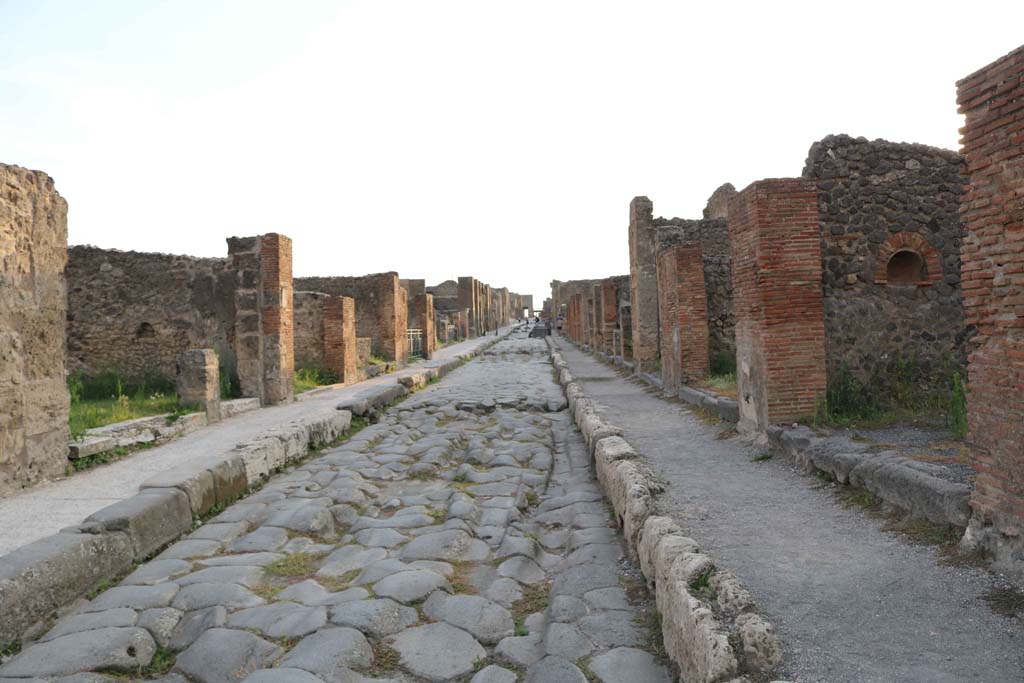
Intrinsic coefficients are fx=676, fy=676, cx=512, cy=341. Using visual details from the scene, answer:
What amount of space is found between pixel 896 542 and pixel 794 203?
3976 millimetres

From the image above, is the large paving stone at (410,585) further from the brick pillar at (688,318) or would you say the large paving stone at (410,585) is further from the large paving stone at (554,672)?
the brick pillar at (688,318)

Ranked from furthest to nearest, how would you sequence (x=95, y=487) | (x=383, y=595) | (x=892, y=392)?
(x=892, y=392), (x=95, y=487), (x=383, y=595)

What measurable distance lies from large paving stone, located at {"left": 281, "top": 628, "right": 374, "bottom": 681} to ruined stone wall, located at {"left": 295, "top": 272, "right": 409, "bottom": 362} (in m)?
16.7

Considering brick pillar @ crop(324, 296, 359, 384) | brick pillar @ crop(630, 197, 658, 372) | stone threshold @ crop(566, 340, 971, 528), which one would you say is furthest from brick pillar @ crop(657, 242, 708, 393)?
brick pillar @ crop(324, 296, 359, 384)

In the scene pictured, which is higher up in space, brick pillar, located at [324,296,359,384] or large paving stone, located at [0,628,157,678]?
brick pillar, located at [324,296,359,384]

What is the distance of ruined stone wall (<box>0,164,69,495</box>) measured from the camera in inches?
213

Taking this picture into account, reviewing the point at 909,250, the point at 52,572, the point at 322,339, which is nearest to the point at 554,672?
the point at 52,572

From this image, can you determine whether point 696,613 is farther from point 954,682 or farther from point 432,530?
point 432,530

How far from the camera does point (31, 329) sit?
5734 millimetres

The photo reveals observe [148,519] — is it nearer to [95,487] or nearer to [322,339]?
[95,487]

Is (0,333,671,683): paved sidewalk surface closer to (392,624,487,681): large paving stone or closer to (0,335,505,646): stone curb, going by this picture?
(392,624,487,681): large paving stone

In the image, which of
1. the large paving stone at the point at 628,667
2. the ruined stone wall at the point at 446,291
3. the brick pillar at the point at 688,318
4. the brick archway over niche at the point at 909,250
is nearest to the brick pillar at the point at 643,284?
the brick pillar at the point at 688,318

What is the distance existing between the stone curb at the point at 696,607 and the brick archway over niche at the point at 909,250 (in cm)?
419

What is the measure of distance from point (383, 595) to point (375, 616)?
0.88 ft
